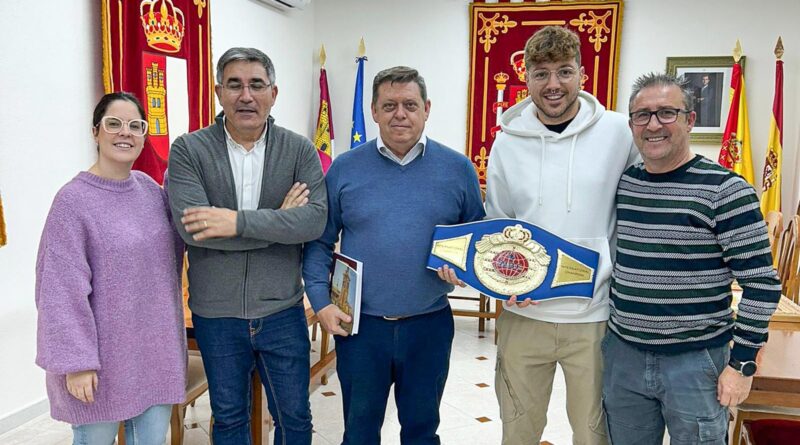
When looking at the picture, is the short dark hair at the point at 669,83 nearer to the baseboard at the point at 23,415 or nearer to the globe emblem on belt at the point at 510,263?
the globe emblem on belt at the point at 510,263

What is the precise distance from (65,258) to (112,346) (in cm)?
26

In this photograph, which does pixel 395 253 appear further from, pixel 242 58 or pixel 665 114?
pixel 665 114

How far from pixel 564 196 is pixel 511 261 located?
0.79ft

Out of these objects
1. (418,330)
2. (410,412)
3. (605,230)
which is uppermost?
(605,230)

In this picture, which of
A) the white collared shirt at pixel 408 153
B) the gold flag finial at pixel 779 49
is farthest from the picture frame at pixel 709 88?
the white collared shirt at pixel 408 153

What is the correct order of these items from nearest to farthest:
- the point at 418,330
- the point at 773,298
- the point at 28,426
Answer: the point at 773,298
the point at 418,330
the point at 28,426

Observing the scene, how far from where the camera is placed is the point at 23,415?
116 inches

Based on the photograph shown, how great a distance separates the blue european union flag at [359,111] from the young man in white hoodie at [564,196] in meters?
4.39

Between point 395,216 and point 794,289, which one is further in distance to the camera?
point 794,289

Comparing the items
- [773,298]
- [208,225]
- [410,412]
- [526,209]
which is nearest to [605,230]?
[526,209]

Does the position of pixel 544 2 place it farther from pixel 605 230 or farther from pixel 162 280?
pixel 162 280

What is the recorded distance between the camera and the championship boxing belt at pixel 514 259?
1656 millimetres

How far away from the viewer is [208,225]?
5.39ft

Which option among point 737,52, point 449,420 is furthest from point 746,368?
point 737,52
